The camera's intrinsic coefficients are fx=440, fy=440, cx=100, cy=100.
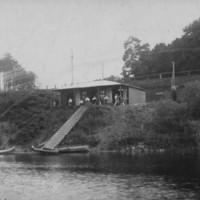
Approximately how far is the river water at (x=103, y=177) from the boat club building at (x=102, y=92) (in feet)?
60.3

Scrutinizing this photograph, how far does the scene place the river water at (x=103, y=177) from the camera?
24.6m

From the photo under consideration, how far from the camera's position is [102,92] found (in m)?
61.3

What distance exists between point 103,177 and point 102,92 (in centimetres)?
3190

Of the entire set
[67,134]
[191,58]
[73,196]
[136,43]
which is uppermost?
[136,43]

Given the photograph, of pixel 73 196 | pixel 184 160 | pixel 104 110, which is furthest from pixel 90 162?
pixel 104 110

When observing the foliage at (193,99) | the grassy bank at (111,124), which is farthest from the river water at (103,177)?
the foliage at (193,99)

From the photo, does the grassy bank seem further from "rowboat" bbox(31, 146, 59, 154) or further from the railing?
the railing

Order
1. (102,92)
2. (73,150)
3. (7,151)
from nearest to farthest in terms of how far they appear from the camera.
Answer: (73,150) < (7,151) < (102,92)

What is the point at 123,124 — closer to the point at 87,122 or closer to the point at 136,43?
the point at 87,122

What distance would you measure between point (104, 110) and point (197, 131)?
1306 centimetres

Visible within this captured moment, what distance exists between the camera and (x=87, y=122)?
5394cm

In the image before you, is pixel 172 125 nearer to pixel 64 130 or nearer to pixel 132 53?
pixel 64 130

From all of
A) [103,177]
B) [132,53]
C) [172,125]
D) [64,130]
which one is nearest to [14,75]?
[132,53]

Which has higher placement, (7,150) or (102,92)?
(102,92)
